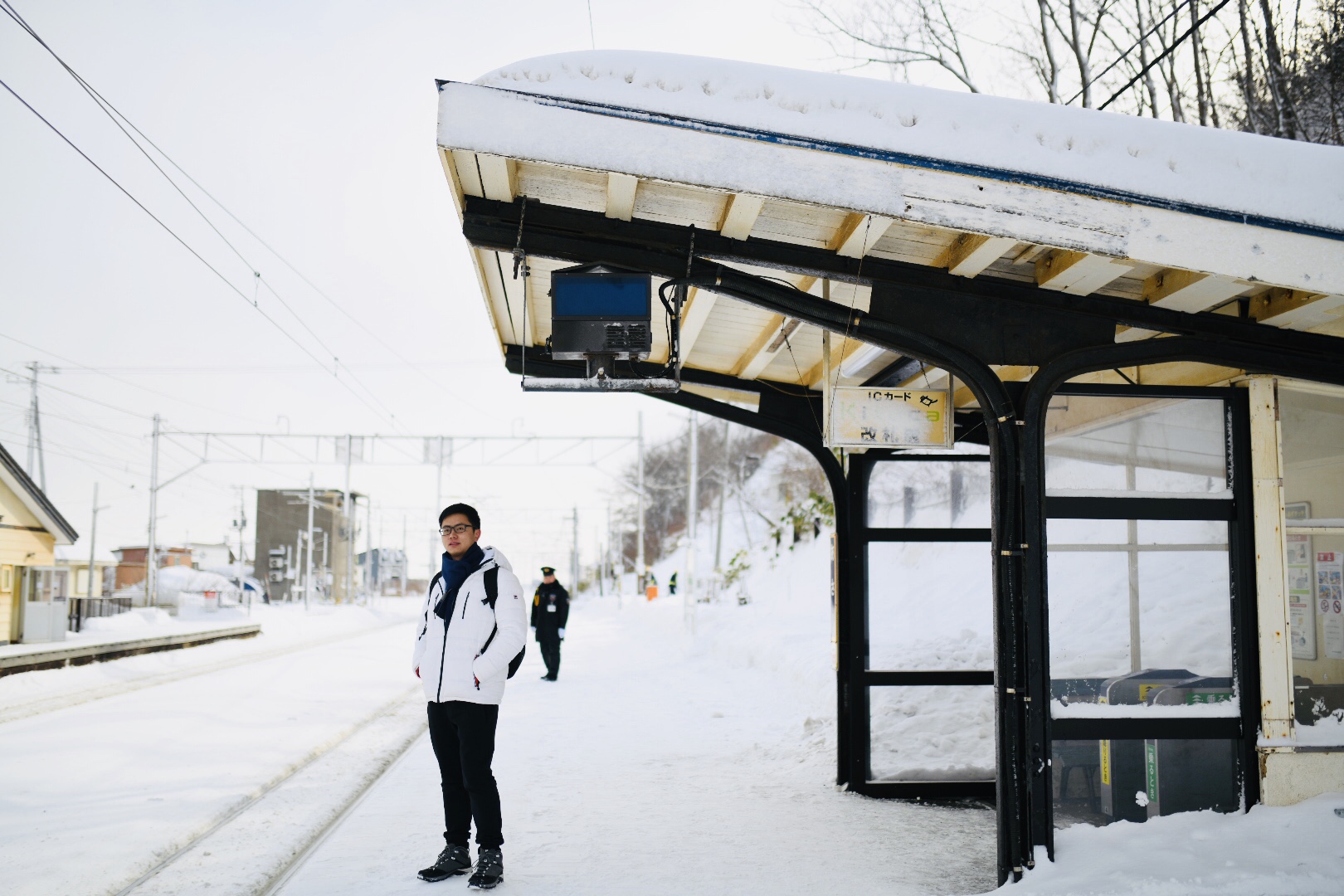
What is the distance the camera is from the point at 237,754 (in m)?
8.64

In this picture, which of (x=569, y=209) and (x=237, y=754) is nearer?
(x=569, y=209)

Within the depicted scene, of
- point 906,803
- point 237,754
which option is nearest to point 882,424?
point 906,803

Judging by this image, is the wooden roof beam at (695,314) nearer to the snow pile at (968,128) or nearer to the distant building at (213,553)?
the snow pile at (968,128)

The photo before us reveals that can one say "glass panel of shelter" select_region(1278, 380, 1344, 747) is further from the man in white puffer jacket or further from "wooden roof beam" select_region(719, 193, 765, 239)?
the man in white puffer jacket

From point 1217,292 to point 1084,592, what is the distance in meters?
1.70

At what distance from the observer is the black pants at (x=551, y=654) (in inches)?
590

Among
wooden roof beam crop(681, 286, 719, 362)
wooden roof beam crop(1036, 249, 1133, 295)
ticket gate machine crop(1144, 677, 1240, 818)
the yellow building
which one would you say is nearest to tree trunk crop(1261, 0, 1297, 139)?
wooden roof beam crop(681, 286, 719, 362)

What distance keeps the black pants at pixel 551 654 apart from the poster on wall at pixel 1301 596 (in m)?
10.8

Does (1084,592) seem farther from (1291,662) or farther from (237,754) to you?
(237,754)

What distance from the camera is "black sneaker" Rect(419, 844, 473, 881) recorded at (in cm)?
499

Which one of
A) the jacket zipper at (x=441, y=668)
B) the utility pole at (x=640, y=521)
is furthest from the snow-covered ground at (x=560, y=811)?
the utility pole at (x=640, y=521)

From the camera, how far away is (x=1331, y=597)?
548cm

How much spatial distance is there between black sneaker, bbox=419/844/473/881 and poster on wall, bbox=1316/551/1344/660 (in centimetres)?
449

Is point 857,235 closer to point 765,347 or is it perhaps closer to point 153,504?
point 765,347
